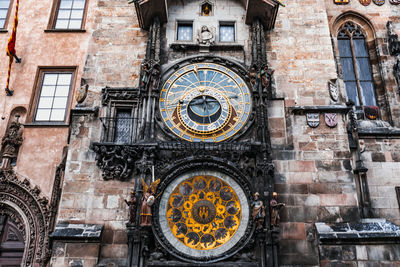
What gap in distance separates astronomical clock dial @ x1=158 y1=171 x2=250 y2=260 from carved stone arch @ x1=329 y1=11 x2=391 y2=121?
5.96m

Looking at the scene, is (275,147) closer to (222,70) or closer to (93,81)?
(222,70)

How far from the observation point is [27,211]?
10.6 meters

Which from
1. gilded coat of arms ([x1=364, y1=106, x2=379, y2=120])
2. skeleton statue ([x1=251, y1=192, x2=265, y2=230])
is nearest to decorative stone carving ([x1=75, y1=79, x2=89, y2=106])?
skeleton statue ([x1=251, y1=192, x2=265, y2=230])

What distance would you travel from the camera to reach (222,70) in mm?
10562

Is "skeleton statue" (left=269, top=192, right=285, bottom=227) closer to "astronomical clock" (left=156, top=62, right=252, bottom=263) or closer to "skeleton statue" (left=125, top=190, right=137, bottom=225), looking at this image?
"astronomical clock" (left=156, top=62, right=252, bottom=263)

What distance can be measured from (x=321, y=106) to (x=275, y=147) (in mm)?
1743

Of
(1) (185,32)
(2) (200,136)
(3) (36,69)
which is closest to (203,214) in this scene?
(2) (200,136)

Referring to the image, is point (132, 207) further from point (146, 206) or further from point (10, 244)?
point (10, 244)

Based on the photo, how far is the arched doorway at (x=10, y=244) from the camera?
10422 millimetres

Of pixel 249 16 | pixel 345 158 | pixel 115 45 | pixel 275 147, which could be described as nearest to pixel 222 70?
pixel 249 16

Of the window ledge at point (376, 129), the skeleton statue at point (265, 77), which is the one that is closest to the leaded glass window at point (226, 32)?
the skeleton statue at point (265, 77)

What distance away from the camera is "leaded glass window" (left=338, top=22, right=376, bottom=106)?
39.8 ft

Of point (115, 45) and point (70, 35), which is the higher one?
point (70, 35)

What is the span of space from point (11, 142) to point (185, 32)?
20.1 feet
